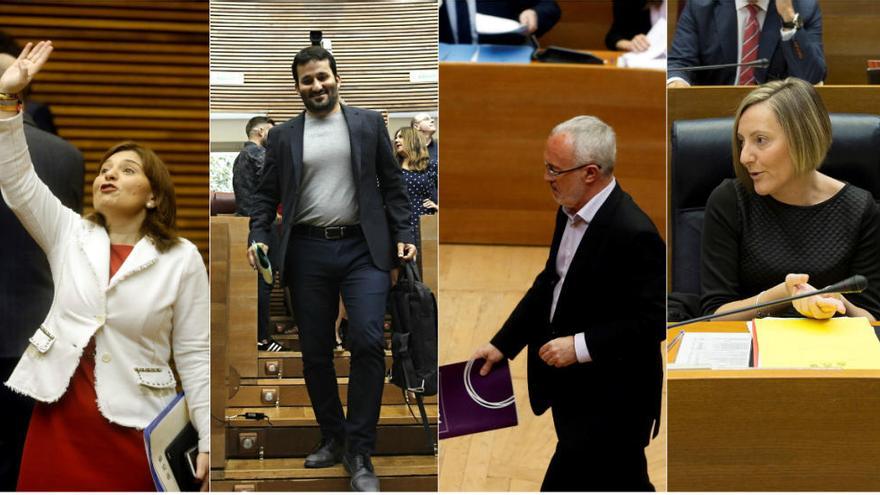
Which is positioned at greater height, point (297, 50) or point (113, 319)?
point (297, 50)

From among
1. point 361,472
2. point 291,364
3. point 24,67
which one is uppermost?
point 24,67

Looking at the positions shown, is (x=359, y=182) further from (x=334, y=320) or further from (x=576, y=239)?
(x=576, y=239)

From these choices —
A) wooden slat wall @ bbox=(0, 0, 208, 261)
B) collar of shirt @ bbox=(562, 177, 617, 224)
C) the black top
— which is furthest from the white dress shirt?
wooden slat wall @ bbox=(0, 0, 208, 261)

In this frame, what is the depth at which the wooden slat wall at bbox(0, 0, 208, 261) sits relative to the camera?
2.83 meters

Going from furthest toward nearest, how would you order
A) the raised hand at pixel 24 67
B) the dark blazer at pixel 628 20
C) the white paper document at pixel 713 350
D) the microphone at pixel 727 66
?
the dark blazer at pixel 628 20
the microphone at pixel 727 66
the white paper document at pixel 713 350
the raised hand at pixel 24 67

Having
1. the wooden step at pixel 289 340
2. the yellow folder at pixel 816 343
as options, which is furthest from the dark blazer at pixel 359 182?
the yellow folder at pixel 816 343

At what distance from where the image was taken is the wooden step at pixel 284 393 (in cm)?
256

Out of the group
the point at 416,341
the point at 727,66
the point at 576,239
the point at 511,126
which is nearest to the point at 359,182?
the point at 416,341

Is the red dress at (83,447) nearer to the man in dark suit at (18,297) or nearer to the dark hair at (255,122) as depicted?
the man in dark suit at (18,297)

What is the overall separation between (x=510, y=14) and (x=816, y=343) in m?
1.86

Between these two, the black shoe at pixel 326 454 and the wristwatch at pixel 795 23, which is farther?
the wristwatch at pixel 795 23

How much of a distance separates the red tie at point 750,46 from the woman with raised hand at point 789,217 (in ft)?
0.32

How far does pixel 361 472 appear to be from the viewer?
2555 mm

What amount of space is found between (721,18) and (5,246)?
65.8 inches
